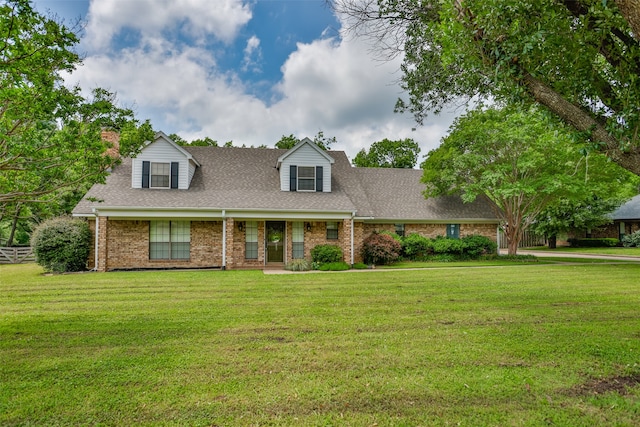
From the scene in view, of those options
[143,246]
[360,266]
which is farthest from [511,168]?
[143,246]

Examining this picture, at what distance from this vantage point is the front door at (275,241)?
1670 cm

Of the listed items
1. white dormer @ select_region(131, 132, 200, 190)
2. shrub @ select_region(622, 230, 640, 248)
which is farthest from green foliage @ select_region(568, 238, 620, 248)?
white dormer @ select_region(131, 132, 200, 190)

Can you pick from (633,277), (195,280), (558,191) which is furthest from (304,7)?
(558,191)

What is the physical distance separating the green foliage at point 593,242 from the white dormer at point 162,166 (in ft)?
108

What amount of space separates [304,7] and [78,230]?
40.3ft

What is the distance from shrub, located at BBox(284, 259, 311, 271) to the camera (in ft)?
49.0

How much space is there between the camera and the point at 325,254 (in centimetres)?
1567

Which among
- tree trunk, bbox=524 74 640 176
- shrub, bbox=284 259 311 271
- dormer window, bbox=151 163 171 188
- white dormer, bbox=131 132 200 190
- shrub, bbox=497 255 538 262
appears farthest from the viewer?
shrub, bbox=497 255 538 262

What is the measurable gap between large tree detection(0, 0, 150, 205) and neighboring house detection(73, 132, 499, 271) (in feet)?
27.8

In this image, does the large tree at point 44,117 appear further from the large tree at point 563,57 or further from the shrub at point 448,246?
the shrub at point 448,246

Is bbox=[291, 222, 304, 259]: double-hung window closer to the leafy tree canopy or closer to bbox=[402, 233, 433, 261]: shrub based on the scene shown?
bbox=[402, 233, 433, 261]: shrub

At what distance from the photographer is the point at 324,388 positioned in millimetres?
3822

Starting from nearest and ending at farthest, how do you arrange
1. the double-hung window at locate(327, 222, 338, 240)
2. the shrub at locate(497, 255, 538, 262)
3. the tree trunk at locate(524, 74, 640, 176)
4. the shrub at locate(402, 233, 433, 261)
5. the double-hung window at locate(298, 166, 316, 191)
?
the tree trunk at locate(524, 74, 640, 176) → the double-hung window at locate(327, 222, 338, 240) → the double-hung window at locate(298, 166, 316, 191) → the shrub at locate(402, 233, 433, 261) → the shrub at locate(497, 255, 538, 262)

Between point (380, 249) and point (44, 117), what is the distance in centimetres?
1343
